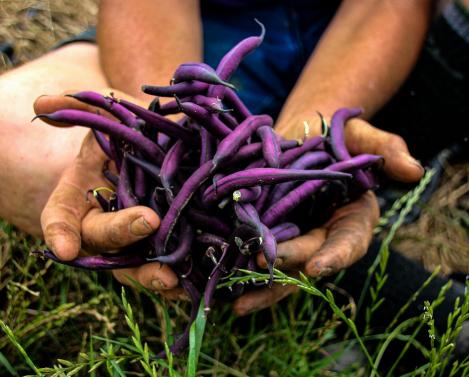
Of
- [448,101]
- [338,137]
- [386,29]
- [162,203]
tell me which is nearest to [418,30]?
[386,29]

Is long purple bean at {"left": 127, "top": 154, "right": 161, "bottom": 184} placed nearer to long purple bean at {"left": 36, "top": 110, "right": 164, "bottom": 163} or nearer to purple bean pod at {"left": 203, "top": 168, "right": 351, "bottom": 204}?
long purple bean at {"left": 36, "top": 110, "right": 164, "bottom": 163}

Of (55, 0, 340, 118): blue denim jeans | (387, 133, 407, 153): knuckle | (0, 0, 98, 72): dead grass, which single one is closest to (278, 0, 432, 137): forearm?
(55, 0, 340, 118): blue denim jeans

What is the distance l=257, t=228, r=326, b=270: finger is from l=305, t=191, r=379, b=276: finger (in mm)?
27

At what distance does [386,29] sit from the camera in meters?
1.79

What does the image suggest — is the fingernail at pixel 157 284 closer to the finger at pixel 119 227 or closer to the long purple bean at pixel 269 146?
the finger at pixel 119 227

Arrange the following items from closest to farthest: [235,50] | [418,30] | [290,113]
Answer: [235,50] → [290,113] → [418,30]

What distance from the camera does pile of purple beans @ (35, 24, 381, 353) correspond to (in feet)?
3.44

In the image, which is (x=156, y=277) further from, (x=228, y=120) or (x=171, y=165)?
(x=228, y=120)

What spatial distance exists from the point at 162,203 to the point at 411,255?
117 cm

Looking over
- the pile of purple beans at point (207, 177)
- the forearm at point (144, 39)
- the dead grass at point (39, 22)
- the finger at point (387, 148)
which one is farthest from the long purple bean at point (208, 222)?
the dead grass at point (39, 22)

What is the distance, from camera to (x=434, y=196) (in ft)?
7.40

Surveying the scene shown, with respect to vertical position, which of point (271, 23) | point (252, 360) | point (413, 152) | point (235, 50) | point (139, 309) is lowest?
point (139, 309)

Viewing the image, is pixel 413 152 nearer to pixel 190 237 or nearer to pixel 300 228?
pixel 300 228

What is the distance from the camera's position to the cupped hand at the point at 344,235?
1129 mm
